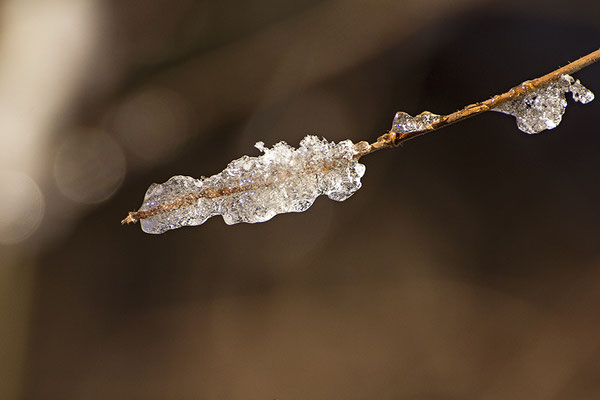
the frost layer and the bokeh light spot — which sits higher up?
the bokeh light spot

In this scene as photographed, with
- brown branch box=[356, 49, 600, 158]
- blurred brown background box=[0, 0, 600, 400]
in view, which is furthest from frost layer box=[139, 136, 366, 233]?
blurred brown background box=[0, 0, 600, 400]

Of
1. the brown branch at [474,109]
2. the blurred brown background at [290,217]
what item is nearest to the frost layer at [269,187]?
the brown branch at [474,109]

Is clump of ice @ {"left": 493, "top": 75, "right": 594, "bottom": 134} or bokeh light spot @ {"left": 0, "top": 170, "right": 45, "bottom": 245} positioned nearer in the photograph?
clump of ice @ {"left": 493, "top": 75, "right": 594, "bottom": 134}

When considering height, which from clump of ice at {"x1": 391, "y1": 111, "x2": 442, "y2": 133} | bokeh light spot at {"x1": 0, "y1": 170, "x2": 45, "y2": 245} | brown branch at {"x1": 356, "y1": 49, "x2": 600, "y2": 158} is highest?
bokeh light spot at {"x1": 0, "y1": 170, "x2": 45, "y2": 245}

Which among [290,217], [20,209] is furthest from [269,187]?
[20,209]

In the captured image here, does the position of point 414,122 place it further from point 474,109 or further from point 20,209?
point 20,209

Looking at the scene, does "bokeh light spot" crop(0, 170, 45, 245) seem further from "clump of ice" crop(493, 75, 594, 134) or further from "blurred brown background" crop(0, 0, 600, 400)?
"clump of ice" crop(493, 75, 594, 134)
